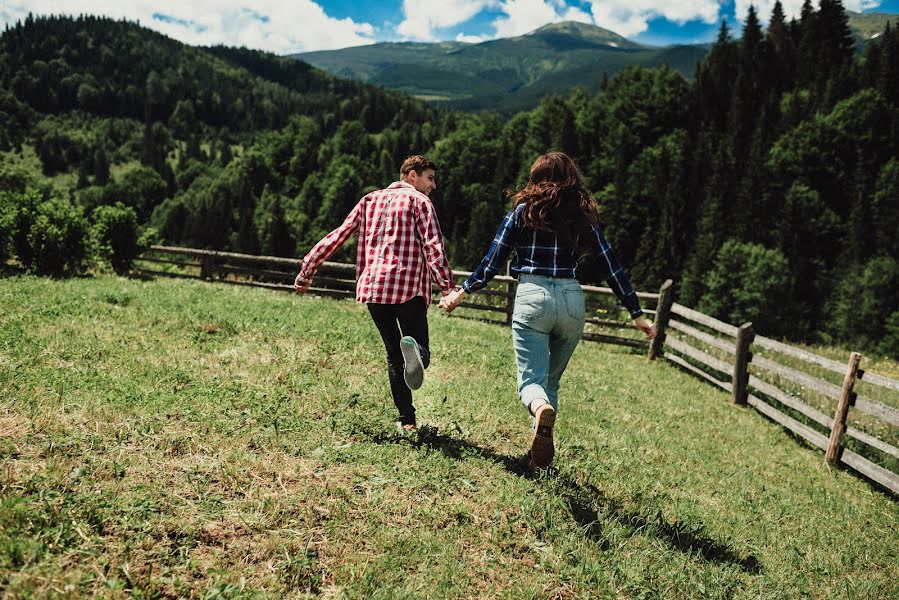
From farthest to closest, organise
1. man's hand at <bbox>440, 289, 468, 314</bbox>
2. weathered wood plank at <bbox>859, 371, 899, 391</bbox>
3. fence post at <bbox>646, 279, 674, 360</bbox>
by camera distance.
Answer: fence post at <bbox>646, 279, 674, 360</bbox>
weathered wood plank at <bbox>859, 371, 899, 391</bbox>
man's hand at <bbox>440, 289, 468, 314</bbox>

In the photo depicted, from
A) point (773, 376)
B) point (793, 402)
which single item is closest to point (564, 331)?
point (793, 402)

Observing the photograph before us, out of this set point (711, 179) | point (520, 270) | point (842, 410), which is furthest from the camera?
point (711, 179)

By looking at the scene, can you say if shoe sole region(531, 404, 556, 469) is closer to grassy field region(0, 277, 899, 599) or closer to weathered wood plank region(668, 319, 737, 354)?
grassy field region(0, 277, 899, 599)

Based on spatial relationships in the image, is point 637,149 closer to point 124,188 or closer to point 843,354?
point 843,354

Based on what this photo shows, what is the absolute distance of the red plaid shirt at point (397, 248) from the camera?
13.4 feet

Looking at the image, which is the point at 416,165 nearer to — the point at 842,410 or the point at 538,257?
the point at 538,257

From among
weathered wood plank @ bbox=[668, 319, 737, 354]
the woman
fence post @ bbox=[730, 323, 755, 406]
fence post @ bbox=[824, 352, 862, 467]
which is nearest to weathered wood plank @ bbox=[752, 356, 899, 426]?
fence post @ bbox=[824, 352, 862, 467]

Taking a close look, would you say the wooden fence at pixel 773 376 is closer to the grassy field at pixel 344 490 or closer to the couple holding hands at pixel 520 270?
the grassy field at pixel 344 490

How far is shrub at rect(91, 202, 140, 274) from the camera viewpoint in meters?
15.1

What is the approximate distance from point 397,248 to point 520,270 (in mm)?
1011

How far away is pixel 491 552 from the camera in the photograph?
10.3 feet

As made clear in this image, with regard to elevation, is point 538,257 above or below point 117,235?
above

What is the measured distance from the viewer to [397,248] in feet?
13.5

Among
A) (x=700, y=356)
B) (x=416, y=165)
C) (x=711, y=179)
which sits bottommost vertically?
(x=700, y=356)
